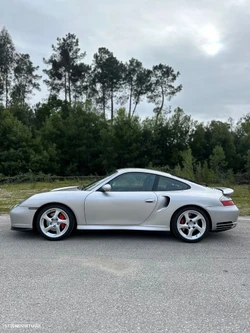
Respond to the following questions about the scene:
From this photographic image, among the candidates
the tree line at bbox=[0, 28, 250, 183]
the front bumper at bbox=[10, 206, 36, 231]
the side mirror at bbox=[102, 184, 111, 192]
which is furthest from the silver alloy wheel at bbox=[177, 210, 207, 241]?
the tree line at bbox=[0, 28, 250, 183]

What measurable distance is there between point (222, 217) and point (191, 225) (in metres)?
0.57

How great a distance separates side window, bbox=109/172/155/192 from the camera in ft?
18.9

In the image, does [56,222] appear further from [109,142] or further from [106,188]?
[109,142]

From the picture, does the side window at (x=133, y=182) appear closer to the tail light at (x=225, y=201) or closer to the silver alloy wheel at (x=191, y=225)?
the silver alloy wheel at (x=191, y=225)

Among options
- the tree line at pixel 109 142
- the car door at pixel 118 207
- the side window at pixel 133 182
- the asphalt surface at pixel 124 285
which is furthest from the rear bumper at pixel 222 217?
the tree line at pixel 109 142

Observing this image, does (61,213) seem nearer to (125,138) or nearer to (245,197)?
(245,197)

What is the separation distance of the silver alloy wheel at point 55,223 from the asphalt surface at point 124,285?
0.21 meters

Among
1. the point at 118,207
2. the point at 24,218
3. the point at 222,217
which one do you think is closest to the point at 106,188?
the point at 118,207

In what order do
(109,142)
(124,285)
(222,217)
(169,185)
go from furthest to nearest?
(109,142), (169,185), (222,217), (124,285)

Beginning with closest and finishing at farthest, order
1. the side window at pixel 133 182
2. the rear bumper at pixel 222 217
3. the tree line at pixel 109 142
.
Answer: the rear bumper at pixel 222 217 → the side window at pixel 133 182 → the tree line at pixel 109 142

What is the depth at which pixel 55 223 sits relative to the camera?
18.4 feet

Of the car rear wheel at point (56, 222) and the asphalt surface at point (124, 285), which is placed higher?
the car rear wheel at point (56, 222)

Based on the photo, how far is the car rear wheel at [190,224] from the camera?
556 cm

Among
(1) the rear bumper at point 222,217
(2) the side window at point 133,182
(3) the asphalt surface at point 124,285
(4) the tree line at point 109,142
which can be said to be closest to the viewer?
(3) the asphalt surface at point 124,285
